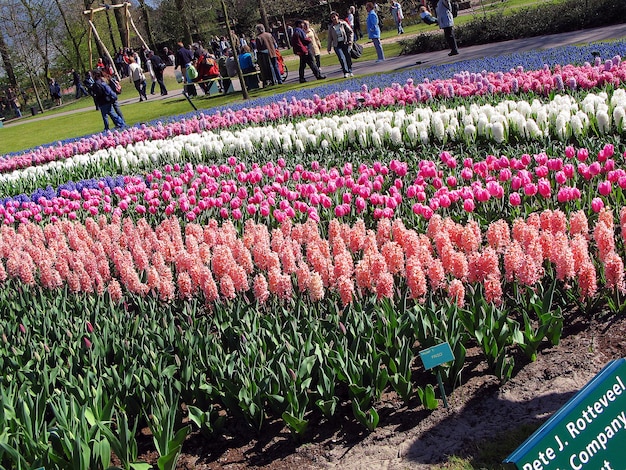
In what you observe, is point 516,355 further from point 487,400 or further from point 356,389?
point 356,389

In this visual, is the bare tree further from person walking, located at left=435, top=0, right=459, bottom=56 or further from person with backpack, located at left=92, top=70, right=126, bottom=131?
→ person walking, located at left=435, top=0, right=459, bottom=56

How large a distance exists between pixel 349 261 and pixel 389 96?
7.65 metres

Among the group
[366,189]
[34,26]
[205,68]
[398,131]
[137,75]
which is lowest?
[366,189]

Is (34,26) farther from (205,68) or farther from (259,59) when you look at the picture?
(259,59)

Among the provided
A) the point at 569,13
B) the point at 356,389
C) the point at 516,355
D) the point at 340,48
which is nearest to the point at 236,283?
the point at 356,389

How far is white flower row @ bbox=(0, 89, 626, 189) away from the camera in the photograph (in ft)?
24.6

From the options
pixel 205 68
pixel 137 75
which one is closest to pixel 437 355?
pixel 205 68

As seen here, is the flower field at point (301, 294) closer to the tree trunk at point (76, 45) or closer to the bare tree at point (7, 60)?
the bare tree at point (7, 60)

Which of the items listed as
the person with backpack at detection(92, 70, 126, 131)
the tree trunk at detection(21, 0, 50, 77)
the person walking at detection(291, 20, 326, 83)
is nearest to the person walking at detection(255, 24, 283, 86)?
the person walking at detection(291, 20, 326, 83)

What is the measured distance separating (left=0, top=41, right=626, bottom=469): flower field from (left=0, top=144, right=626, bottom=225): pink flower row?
1.3 inches

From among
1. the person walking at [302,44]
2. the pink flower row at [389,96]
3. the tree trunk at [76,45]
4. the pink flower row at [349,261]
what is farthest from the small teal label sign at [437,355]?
the tree trunk at [76,45]

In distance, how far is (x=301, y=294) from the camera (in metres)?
4.73

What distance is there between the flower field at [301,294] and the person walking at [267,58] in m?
14.3

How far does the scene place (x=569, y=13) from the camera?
2045 centimetres
